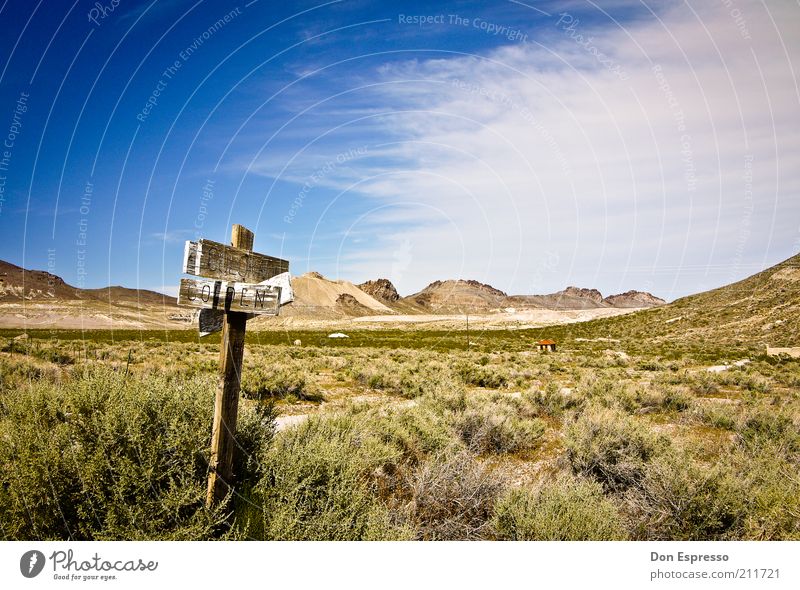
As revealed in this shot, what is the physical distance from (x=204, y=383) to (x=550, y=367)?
22.1 m

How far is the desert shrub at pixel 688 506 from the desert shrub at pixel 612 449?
643mm

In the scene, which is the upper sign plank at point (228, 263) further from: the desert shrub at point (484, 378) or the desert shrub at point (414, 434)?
the desert shrub at point (484, 378)

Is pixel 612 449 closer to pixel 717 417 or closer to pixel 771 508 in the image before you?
pixel 771 508

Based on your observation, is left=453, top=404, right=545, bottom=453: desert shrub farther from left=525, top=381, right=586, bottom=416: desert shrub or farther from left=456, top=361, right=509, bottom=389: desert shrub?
left=456, top=361, right=509, bottom=389: desert shrub

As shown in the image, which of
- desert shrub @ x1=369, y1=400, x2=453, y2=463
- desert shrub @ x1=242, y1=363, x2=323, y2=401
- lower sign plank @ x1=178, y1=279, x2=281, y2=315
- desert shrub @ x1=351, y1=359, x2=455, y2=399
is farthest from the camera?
desert shrub @ x1=351, y1=359, x2=455, y2=399

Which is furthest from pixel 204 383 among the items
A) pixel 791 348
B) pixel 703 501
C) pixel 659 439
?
pixel 791 348

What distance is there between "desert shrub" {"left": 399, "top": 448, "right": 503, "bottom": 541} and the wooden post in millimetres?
1839

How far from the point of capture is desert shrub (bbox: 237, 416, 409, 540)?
367cm

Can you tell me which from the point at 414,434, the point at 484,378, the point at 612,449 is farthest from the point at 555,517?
the point at 484,378

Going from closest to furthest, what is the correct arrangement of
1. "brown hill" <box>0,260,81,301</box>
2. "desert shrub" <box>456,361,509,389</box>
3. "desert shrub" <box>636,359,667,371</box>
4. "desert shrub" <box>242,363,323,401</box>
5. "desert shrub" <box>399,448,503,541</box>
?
"desert shrub" <box>399,448,503,541</box>
"desert shrub" <box>242,363,323,401</box>
"desert shrub" <box>456,361,509,389</box>
"desert shrub" <box>636,359,667,371</box>
"brown hill" <box>0,260,81,301</box>

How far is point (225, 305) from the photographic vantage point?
3938mm

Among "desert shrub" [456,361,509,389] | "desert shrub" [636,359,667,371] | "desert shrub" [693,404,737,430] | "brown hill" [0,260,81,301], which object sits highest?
"brown hill" [0,260,81,301]

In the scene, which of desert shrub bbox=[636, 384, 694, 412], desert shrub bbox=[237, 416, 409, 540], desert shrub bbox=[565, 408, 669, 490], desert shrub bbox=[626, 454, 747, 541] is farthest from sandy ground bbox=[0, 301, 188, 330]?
desert shrub bbox=[626, 454, 747, 541]

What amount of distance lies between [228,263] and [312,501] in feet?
7.69
